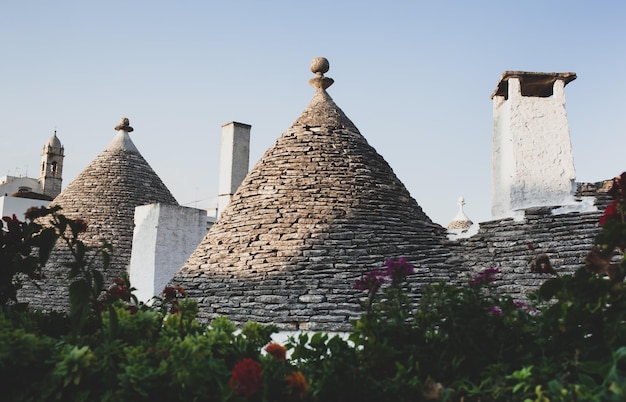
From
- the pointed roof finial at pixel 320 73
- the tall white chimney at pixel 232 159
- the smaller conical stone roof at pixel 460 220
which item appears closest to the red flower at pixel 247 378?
the pointed roof finial at pixel 320 73

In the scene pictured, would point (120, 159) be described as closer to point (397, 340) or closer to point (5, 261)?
point (5, 261)

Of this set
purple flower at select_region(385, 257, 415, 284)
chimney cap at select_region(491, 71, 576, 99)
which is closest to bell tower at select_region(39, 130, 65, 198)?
chimney cap at select_region(491, 71, 576, 99)

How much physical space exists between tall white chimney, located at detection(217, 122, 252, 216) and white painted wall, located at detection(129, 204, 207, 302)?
1.40 metres

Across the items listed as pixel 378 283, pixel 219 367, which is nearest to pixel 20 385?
pixel 219 367

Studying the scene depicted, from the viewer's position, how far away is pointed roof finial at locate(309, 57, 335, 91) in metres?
11.3

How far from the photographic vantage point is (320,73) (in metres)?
11.3

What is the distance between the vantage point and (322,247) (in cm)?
894

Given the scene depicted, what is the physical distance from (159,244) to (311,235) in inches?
156

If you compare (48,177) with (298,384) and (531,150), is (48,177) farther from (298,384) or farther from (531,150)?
(298,384)

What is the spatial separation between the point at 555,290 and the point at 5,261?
9.56ft

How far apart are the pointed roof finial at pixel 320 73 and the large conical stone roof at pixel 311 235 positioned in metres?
0.54

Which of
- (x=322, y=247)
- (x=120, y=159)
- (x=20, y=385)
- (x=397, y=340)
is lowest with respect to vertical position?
(x=20, y=385)

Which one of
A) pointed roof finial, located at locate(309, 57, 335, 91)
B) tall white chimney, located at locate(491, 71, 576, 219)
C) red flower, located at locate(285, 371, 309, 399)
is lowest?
red flower, located at locate(285, 371, 309, 399)

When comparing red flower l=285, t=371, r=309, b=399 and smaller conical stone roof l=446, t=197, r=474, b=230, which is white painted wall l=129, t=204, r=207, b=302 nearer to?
red flower l=285, t=371, r=309, b=399
